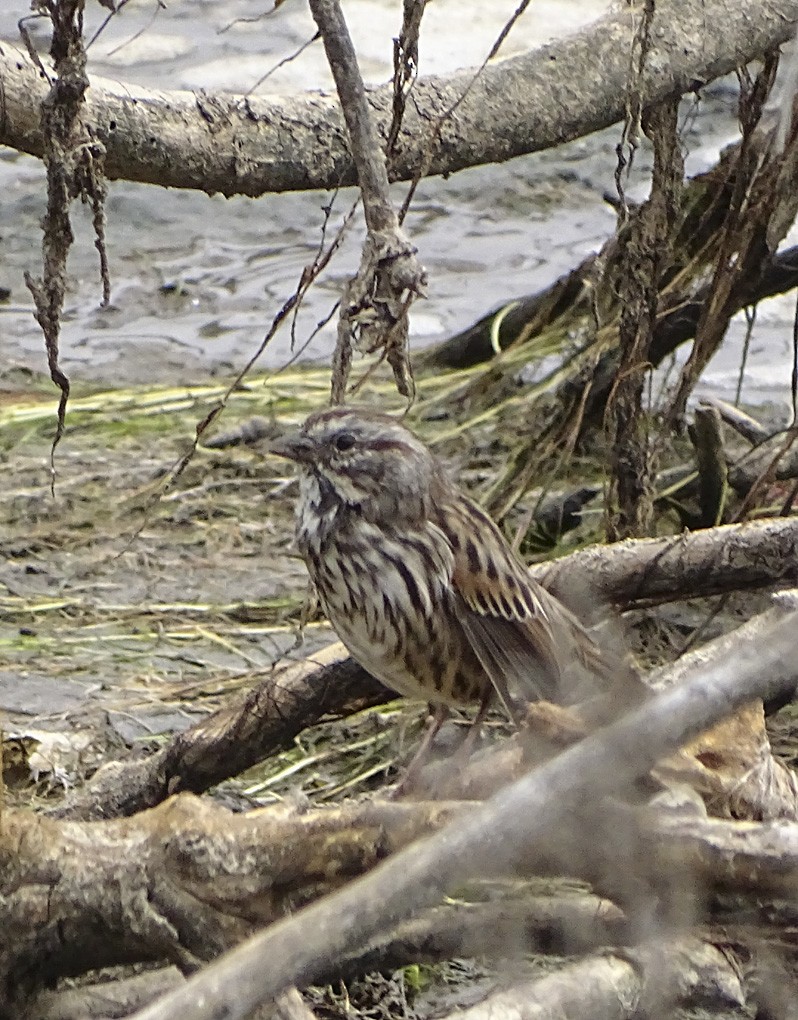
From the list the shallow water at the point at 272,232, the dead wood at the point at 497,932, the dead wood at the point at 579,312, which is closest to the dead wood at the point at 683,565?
the dead wood at the point at 579,312

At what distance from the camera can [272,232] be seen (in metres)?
9.12

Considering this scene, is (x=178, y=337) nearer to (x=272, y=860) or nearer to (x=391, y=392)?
(x=391, y=392)

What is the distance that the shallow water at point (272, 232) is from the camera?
7.81m

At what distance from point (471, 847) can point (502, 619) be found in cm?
217

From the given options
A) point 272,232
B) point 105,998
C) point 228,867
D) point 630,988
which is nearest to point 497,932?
point 630,988

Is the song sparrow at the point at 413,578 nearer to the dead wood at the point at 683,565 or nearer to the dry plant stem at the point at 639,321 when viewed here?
the dead wood at the point at 683,565

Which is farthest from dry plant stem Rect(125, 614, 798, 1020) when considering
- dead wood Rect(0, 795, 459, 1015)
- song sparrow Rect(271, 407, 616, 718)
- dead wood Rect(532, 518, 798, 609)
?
dead wood Rect(532, 518, 798, 609)

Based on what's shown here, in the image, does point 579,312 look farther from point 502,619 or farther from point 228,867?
point 228,867

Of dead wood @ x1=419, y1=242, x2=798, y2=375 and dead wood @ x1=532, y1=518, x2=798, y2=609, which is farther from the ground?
dead wood @ x1=419, y1=242, x2=798, y2=375

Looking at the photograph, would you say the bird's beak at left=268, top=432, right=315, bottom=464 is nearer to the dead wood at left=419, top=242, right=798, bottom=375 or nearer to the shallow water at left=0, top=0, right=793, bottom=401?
the dead wood at left=419, top=242, right=798, bottom=375

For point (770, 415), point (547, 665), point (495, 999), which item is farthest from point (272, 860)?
point (770, 415)

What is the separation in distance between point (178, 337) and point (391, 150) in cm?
400

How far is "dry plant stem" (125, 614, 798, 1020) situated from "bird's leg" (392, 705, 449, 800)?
2.06 meters

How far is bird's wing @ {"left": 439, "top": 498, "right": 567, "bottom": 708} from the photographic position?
12.6 feet
